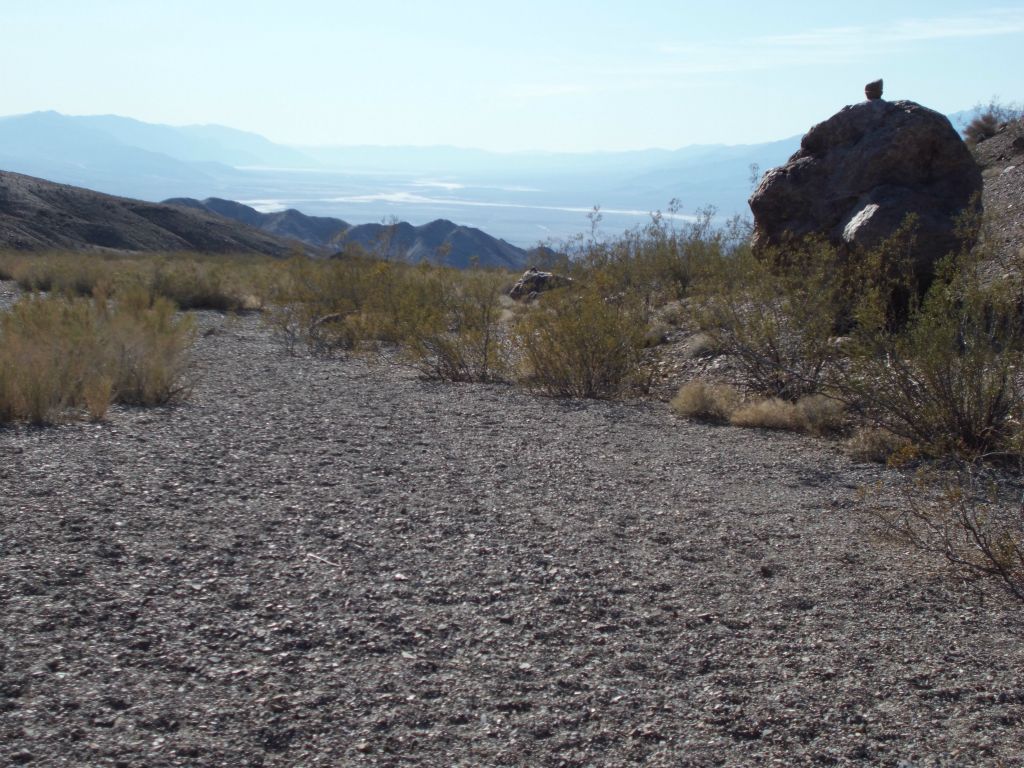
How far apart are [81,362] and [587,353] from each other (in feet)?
18.3

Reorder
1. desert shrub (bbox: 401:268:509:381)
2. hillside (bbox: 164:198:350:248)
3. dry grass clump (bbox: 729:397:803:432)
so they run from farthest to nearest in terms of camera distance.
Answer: hillside (bbox: 164:198:350:248)
desert shrub (bbox: 401:268:509:381)
dry grass clump (bbox: 729:397:803:432)

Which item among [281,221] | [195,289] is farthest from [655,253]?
[281,221]

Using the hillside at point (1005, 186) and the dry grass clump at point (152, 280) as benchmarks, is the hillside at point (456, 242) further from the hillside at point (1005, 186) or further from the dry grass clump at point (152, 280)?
the hillside at point (1005, 186)

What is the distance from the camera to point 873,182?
1323 cm

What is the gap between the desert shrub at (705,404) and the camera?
10523mm

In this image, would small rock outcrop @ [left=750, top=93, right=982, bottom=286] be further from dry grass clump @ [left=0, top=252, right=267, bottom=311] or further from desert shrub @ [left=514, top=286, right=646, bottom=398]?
dry grass clump @ [left=0, top=252, right=267, bottom=311]

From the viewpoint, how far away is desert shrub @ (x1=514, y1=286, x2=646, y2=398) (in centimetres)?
1194

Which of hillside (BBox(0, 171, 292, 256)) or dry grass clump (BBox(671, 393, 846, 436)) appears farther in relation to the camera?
hillside (BBox(0, 171, 292, 256))

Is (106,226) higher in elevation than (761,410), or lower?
higher

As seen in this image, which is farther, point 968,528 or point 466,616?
point 968,528

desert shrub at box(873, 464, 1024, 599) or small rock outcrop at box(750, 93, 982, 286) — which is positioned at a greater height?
small rock outcrop at box(750, 93, 982, 286)

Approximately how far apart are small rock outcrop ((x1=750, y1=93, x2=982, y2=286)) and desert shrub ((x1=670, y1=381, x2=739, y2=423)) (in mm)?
2724

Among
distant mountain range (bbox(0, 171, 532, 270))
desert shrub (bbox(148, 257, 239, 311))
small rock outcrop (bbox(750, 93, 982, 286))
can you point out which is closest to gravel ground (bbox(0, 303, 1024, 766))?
small rock outcrop (bbox(750, 93, 982, 286))

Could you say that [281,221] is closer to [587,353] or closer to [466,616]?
[587,353]
